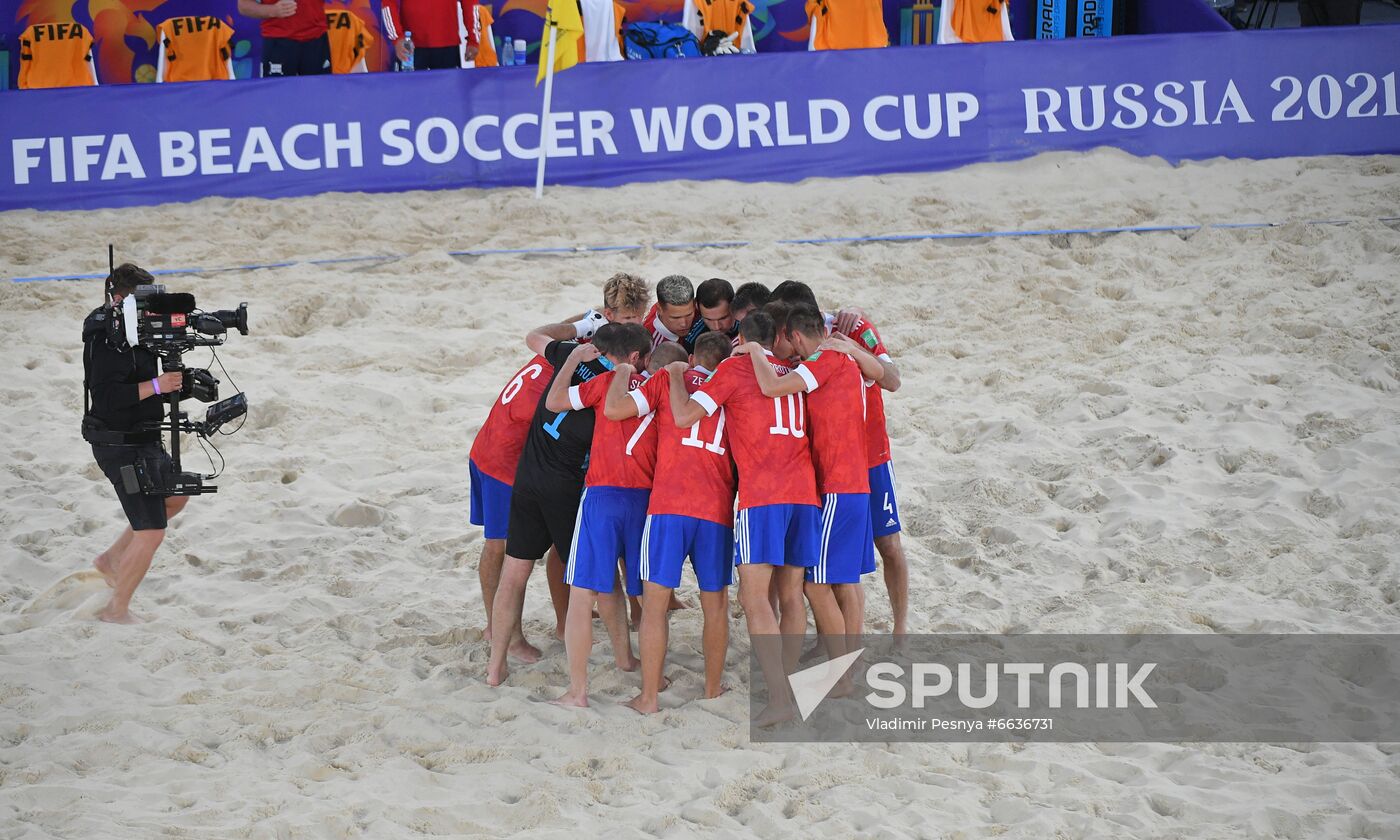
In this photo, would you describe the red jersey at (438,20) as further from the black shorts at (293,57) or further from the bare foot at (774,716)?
the bare foot at (774,716)

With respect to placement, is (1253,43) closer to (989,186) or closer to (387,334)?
(989,186)

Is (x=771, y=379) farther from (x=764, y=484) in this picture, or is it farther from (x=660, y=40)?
(x=660, y=40)

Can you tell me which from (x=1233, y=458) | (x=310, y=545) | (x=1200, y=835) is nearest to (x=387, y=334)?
(x=310, y=545)

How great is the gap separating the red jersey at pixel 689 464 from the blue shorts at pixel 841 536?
1.27 ft

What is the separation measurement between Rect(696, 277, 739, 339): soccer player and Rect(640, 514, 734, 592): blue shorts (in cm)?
99

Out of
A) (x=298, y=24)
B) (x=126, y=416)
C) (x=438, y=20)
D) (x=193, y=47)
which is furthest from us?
(x=193, y=47)

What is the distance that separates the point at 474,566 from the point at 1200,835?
12.3 ft

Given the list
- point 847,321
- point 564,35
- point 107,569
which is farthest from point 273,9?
point 847,321

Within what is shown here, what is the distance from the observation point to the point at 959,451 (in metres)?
7.91

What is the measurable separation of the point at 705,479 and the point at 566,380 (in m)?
0.70

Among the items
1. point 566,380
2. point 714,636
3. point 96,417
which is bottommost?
point 714,636

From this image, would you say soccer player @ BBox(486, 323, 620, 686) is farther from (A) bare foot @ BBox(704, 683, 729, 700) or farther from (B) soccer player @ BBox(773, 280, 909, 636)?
(B) soccer player @ BBox(773, 280, 909, 636)

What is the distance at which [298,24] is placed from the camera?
1162 centimetres

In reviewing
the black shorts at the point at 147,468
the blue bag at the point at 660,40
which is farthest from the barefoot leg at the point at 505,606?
the blue bag at the point at 660,40
